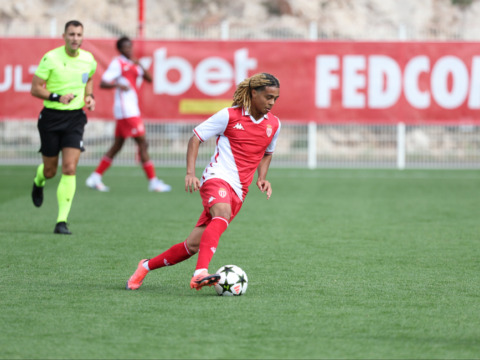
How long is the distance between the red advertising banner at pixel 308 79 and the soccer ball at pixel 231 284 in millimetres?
11832

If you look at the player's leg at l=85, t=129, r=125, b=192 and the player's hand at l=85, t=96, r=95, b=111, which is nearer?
the player's hand at l=85, t=96, r=95, b=111

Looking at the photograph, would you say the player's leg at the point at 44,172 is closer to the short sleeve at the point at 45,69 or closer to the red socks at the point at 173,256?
the short sleeve at the point at 45,69

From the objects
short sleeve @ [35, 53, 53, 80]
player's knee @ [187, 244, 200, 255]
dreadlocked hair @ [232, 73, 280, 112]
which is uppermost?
short sleeve @ [35, 53, 53, 80]

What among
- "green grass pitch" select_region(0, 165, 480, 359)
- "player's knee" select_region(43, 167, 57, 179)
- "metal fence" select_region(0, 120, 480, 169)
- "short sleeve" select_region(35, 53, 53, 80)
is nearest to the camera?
"green grass pitch" select_region(0, 165, 480, 359)

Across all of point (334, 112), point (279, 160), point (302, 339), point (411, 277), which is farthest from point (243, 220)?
point (279, 160)

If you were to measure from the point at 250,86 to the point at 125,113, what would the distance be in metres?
7.98

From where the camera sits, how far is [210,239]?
6.27m

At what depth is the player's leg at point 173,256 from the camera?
6430 millimetres

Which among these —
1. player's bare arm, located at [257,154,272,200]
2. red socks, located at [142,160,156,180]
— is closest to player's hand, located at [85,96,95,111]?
player's bare arm, located at [257,154,272,200]

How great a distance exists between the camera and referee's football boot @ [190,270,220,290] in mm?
5953

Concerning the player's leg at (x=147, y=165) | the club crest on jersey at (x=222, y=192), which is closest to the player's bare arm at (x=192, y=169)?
the club crest on jersey at (x=222, y=192)

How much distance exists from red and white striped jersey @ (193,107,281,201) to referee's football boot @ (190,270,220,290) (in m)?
0.75

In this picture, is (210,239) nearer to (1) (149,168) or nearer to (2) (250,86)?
(2) (250,86)

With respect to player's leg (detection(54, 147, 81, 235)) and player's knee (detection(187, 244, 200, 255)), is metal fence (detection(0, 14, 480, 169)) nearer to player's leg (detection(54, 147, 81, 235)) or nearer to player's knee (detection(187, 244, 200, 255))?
player's leg (detection(54, 147, 81, 235))
